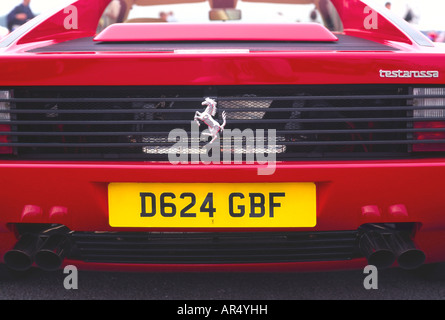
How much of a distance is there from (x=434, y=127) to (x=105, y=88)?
1174 mm

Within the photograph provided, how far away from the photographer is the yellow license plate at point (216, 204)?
1.89 m

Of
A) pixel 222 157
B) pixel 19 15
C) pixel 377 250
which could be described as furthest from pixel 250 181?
pixel 19 15

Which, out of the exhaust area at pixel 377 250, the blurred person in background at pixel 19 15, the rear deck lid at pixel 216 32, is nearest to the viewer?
the exhaust area at pixel 377 250

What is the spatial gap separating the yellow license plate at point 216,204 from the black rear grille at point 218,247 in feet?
0.25

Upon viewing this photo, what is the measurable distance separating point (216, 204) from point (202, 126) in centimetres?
28

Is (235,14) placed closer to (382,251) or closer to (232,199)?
(232,199)

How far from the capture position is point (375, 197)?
6.25ft

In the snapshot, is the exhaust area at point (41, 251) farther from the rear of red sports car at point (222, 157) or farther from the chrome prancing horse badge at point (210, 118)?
the chrome prancing horse badge at point (210, 118)

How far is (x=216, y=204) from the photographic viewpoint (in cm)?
190

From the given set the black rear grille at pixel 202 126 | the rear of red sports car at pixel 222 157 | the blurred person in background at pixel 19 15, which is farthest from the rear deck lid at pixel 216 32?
the blurred person in background at pixel 19 15

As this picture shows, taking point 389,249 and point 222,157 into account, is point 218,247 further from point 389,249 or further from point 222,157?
point 389,249

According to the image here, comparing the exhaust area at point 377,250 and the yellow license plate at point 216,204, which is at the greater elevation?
the yellow license plate at point 216,204

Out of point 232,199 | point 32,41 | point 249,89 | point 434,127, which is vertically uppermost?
point 32,41
